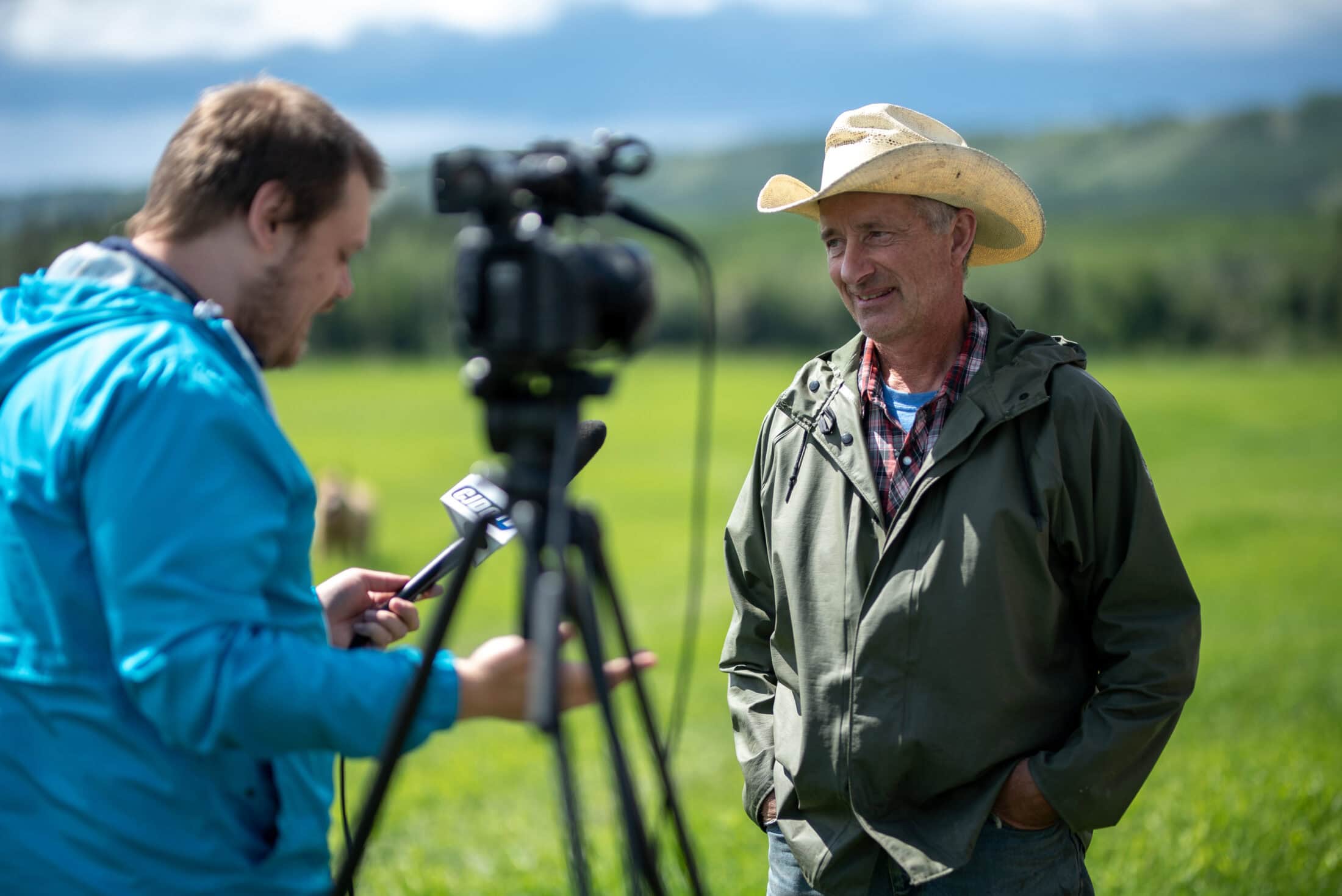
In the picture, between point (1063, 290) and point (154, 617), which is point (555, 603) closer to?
point (154, 617)

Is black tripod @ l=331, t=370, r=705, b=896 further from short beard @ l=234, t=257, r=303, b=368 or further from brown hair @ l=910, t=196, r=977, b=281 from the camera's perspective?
brown hair @ l=910, t=196, r=977, b=281

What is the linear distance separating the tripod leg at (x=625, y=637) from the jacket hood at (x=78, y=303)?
30.7 inches

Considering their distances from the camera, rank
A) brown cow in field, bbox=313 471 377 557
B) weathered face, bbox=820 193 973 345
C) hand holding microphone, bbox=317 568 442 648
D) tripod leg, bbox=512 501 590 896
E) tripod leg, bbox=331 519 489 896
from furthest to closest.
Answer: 1. brown cow in field, bbox=313 471 377 557
2. weathered face, bbox=820 193 973 345
3. hand holding microphone, bbox=317 568 442 648
4. tripod leg, bbox=331 519 489 896
5. tripod leg, bbox=512 501 590 896

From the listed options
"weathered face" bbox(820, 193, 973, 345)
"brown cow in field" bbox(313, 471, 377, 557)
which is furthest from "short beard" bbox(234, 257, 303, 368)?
"brown cow in field" bbox(313, 471, 377, 557)

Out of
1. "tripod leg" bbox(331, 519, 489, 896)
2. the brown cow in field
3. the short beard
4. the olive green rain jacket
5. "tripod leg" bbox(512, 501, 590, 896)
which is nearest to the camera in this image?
"tripod leg" bbox(512, 501, 590, 896)

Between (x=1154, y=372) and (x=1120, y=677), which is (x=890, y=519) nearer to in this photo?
(x=1120, y=677)

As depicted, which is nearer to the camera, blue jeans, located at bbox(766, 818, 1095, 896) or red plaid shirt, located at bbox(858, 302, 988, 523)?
blue jeans, located at bbox(766, 818, 1095, 896)

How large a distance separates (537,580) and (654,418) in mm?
55057

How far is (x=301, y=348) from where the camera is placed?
2330mm

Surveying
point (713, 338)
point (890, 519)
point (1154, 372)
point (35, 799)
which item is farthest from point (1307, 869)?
point (1154, 372)

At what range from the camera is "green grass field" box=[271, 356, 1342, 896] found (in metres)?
5.00

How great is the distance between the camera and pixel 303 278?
2.17 meters

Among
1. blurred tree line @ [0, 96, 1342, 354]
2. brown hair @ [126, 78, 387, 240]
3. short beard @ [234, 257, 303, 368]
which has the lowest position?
blurred tree line @ [0, 96, 1342, 354]

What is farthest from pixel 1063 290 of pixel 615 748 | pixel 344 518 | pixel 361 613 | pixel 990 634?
pixel 615 748
